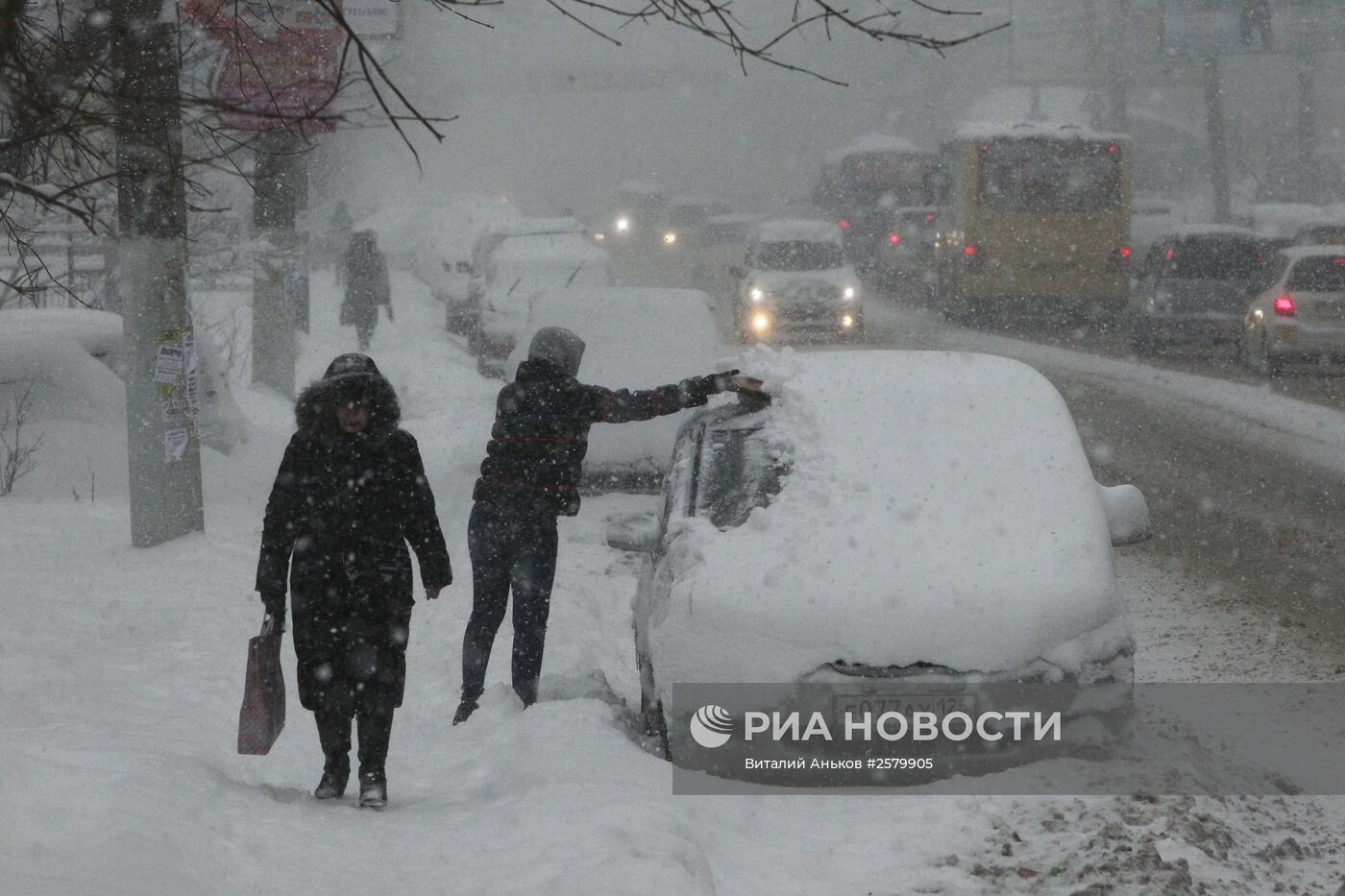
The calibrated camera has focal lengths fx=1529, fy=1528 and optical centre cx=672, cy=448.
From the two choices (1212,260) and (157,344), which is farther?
(1212,260)

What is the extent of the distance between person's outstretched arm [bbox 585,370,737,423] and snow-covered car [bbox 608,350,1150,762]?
0.46 ft

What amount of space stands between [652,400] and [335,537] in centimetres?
181

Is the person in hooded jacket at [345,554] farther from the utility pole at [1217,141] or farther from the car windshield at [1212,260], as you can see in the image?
the utility pole at [1217,141]

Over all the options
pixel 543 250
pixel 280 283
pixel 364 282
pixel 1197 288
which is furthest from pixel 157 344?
pixel 1197 288

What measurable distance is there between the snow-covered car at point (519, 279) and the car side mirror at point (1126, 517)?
14266 millimetres

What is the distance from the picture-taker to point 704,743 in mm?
5258

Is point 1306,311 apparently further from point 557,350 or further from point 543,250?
point 557,350

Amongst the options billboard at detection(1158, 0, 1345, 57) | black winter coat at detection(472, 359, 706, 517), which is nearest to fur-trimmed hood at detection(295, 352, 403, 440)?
black winter coat at detection(472, 359, 706, 517)

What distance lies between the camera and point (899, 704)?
199 inches

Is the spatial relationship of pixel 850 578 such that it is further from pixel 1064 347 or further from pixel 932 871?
pixel 1064 347

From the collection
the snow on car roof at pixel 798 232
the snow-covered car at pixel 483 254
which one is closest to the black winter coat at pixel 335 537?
A: the snow-covered car at pixel 483 254

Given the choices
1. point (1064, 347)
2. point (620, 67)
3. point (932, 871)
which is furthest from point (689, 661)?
point (620, 67)

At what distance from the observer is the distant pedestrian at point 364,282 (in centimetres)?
2145

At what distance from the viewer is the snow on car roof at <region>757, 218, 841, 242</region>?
26016 millimetres
